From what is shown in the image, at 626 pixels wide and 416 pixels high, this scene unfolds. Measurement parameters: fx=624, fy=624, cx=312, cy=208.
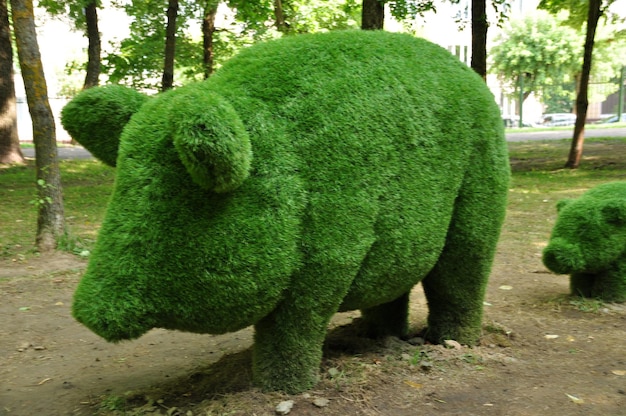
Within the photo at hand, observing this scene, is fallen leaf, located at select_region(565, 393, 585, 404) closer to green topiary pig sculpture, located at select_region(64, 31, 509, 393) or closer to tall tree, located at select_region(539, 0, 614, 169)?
green topiary pig sculpture, located at select_region(64, 31, 509, 393)

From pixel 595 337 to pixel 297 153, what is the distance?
132 inches

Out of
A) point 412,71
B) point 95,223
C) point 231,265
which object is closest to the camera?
point 231,265

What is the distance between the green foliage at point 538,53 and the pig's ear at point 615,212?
4139 centimetres

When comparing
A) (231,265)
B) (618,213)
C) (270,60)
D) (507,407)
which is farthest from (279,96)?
(618,213)

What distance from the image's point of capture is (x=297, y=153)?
11.7ft

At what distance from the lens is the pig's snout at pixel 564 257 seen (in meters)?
5.93

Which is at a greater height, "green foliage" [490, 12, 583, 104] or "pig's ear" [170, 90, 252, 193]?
"green foliage" [490, 12, 583, 104]

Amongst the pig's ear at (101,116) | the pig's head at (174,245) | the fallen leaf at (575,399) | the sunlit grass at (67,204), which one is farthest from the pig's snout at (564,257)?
the sunlit grass at (67,204)

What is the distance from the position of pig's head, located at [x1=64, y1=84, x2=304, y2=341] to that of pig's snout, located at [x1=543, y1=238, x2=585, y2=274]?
142 inches

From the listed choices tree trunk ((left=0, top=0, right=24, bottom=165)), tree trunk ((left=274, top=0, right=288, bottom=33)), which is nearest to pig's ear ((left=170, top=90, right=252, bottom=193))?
tree trunk ((left=274, top=0, right=288, bottom=33))

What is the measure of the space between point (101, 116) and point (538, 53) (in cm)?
4670

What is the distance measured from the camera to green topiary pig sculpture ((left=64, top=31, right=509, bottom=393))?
3266 millimetres

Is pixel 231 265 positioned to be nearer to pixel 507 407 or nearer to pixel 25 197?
pixel 507 407

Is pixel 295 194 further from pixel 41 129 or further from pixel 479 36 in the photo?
pixel 479 36
